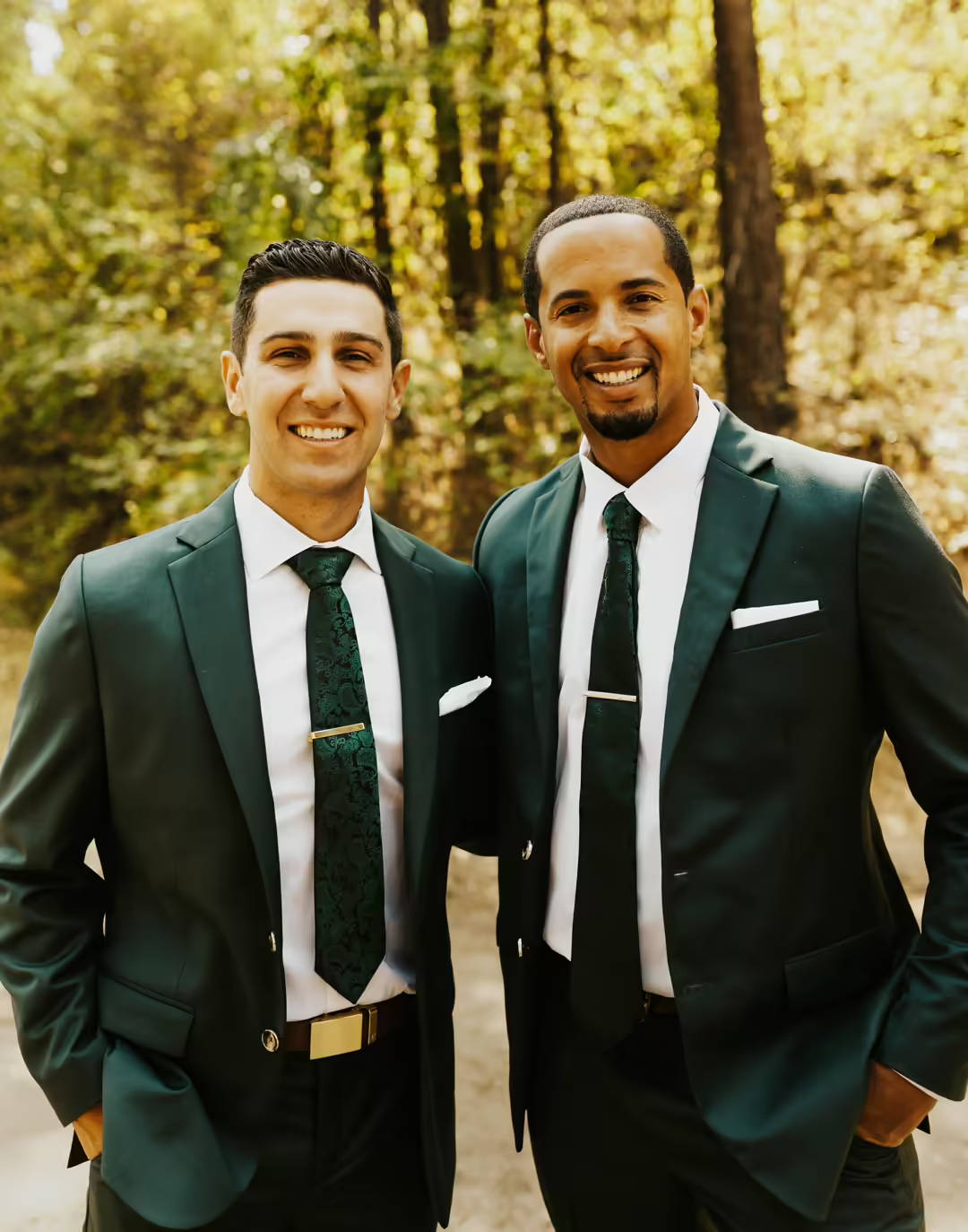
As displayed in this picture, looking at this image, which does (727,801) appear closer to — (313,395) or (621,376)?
(621,376)

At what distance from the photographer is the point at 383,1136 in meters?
2.11

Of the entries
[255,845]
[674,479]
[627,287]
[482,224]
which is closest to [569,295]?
[627,287]

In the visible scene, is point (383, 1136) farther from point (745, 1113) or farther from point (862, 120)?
point (862, 120)

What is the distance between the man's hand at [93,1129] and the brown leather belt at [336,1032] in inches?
14.0

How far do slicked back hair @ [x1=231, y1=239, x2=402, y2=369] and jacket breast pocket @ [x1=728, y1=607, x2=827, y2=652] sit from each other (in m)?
1.00

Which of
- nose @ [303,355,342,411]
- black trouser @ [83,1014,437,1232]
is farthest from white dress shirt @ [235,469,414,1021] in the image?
nose @ [303,355,342,411]

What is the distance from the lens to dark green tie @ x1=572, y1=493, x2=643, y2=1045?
2023 mm

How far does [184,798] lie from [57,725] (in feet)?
0.89

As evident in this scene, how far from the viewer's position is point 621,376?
7.12 ft

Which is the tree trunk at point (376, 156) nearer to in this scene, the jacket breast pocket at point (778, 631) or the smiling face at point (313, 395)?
the smiling face at point (313, 395)

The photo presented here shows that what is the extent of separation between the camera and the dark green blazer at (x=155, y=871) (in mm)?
1931

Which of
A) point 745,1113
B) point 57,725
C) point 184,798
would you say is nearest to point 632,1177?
point 745,1113

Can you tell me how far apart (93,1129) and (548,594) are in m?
1.33

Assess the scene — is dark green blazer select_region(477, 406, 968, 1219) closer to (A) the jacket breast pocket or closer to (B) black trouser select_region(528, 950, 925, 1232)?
(A) the jacket breast pocket
